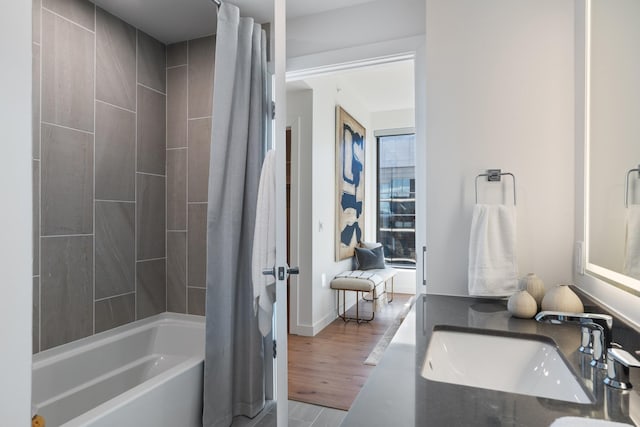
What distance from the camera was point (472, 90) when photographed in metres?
1.48

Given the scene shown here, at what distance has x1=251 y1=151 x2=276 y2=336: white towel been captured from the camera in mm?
1902

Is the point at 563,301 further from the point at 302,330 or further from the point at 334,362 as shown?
the point at 302,330

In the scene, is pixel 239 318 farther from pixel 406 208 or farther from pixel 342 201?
pixel 406 208

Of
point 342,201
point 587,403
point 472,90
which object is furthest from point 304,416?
point 342,201

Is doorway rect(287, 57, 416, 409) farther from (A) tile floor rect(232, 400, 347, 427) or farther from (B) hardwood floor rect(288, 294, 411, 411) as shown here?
(A) tile floor rect(232, 400, 347, 427)

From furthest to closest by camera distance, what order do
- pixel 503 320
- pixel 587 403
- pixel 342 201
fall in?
pixel 342 201
pixel 503 320
pixel 587 403

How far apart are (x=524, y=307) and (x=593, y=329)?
15.3 inches

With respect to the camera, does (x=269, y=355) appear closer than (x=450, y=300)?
No

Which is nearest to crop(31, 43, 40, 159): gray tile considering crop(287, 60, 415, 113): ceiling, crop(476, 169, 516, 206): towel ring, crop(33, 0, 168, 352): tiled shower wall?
crop(33, 0, 168, 352): tiled shower wall

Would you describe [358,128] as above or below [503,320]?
above

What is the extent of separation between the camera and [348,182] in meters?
4.54

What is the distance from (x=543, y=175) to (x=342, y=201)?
9.73 ft

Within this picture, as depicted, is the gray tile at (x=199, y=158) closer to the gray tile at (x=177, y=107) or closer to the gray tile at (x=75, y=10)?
the gray tile at (x=177, y=107)
